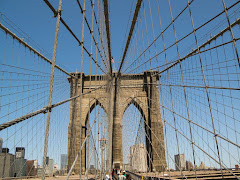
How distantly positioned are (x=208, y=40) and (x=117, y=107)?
11614 mm

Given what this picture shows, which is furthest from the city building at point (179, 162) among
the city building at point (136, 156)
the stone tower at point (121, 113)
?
the city building at point (136, 156)

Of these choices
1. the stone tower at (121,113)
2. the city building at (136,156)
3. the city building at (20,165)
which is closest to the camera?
the city building at (20,165)

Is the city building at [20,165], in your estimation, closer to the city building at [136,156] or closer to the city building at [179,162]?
the city building at [179,162]

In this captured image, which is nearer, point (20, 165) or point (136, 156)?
point (20, 165)

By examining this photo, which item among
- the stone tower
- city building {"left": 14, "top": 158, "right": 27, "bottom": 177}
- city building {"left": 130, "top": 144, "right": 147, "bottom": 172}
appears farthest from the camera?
the stone tower

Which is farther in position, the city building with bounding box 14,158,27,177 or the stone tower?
the stone tower

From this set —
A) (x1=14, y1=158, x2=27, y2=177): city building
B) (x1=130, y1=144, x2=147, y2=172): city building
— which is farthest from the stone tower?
(x1=14, y1=158, x2=27, y2=177): city building

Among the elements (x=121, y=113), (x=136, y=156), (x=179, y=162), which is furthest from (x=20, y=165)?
(x=121, y=113)

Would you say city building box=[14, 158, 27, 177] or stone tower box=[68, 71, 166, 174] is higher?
stone tower box=[68, 71, 166, 174]

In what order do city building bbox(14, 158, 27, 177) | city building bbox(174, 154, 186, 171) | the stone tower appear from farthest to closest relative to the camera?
the stone tower → city building bbox(14, 158, 27, 177) → city building bbox(174, 154, 186, 171)

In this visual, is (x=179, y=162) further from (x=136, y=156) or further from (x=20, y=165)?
(x=136, y=156)

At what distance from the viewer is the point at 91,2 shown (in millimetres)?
6590

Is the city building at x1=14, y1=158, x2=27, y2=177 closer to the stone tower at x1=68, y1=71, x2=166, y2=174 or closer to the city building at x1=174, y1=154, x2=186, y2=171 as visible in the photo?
the city building at x1=174, y1=154, x2=186, y2=171

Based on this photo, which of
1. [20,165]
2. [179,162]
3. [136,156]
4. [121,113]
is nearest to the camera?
[179,162]
